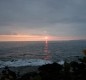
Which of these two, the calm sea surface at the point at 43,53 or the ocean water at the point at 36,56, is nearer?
the ocean water at the point at 36,56

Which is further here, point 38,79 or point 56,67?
point 56,67

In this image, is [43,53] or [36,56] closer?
[36,56]

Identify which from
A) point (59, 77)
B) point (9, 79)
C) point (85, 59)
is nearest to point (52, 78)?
point (59, 77)

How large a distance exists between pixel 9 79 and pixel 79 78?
223 inches

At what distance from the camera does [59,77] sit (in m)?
17.2

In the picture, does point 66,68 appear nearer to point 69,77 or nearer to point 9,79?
point 69,77

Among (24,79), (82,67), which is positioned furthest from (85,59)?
(24,79)

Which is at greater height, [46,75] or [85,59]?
[85,59]

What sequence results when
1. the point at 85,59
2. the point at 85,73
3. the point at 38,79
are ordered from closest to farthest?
1. the point at 38,79
2. the point at 85,73
3. the point at 85,59

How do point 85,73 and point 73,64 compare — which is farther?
point 73,64

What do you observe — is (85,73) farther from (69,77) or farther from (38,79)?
(38,79)

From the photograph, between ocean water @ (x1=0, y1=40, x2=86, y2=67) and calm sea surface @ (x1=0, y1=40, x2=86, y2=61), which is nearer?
ocean water @ (x1=0, y1=40, x2=86, y2=67)

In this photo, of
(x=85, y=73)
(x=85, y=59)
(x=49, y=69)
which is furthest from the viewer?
(x=49, y=69)

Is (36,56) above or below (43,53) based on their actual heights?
below
